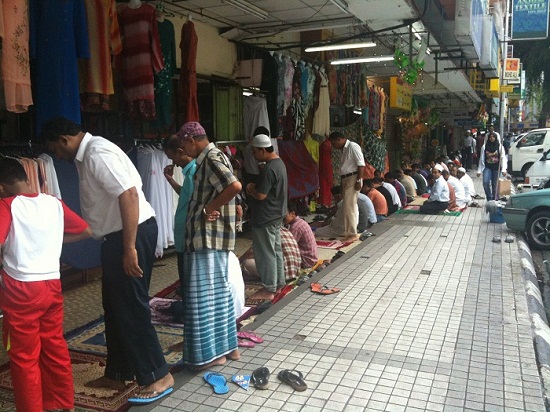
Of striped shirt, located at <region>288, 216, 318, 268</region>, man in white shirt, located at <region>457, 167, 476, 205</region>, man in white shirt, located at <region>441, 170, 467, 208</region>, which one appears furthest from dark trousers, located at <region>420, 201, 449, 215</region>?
striped shirt, located at <region>288, 216, 318, 268</region>

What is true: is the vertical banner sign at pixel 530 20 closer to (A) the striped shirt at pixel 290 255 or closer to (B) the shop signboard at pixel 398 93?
(B) the shop signboard at pixel 398 93

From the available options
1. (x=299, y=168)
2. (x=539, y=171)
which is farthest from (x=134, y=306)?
(x=539, y=171)

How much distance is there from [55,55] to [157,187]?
242 centimetres

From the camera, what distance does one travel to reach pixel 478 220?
39.9 feet

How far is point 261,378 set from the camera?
3.95 m

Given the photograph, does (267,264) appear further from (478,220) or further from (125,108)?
(478,220)

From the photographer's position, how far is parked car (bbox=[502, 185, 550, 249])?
9.78m

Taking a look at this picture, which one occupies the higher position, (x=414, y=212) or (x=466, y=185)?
(x=466, y=185)

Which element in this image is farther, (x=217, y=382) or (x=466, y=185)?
(x=466, y=185)

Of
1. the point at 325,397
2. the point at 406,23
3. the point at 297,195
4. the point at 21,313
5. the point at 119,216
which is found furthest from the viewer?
the point at 297,195

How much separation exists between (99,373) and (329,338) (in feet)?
6.70

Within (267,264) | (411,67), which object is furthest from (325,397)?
(411,67)

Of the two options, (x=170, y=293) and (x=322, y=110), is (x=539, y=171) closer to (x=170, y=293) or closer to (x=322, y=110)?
(x=322, y=110)

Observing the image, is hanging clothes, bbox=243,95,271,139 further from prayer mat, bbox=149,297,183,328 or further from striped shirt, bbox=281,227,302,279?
prayer mat, bbox=149,297,183,328
